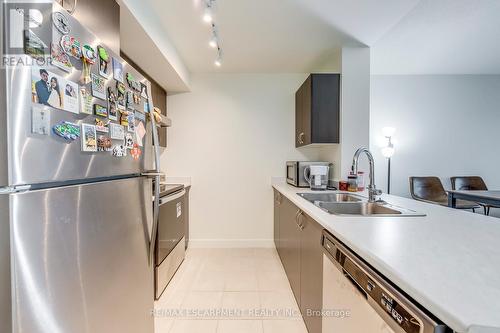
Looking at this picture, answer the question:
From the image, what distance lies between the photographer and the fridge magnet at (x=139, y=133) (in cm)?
114

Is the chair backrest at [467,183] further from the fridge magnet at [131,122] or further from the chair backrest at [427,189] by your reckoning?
the fridge magnet at [131,122]

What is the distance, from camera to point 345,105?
243 centimetres

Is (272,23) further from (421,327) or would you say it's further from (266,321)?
(266,321)

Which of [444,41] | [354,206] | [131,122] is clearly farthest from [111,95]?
[444,41]

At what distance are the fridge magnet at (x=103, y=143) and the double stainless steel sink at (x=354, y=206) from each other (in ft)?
3.70

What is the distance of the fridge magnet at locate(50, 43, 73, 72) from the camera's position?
0.67 meters

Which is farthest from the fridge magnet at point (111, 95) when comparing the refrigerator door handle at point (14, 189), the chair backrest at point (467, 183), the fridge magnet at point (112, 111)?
the chair backrest at point (467, 183)

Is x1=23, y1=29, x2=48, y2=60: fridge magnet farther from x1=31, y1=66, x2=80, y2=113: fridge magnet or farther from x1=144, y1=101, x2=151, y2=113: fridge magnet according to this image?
x1=144, y1=101, x2=151, y2=113: fridge magnet

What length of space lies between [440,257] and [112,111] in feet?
4.13

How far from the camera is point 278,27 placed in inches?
84.0

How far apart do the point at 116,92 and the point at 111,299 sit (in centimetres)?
84

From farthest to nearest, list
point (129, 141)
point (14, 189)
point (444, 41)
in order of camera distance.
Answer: point (444, 41)
point (129, 141)
point (14, 189)

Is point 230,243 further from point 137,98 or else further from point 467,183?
point 467,183

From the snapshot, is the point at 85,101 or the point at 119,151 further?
the point at 119,151
